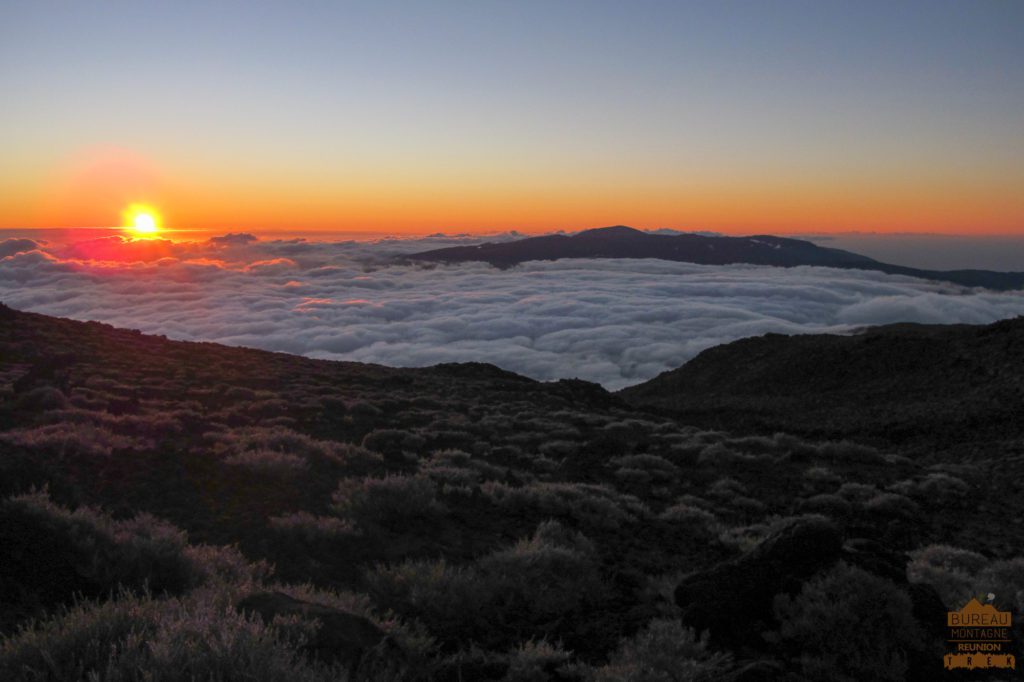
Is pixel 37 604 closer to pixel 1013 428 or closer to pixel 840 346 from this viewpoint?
pixel 1013 428

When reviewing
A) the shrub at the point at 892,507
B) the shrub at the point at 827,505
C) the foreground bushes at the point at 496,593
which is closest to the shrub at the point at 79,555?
the foreground bushes at the point at 496,593

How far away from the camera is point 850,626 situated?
4664 mm

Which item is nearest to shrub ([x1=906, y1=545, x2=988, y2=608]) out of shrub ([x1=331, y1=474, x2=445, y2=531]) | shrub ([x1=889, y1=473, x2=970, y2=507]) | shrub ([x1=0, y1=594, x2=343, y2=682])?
shrub ([x1=889, y1=473, x2=970, y2=507])

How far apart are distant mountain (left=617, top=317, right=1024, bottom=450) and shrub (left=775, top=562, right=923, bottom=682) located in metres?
15.3

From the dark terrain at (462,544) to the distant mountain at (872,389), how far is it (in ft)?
4.76

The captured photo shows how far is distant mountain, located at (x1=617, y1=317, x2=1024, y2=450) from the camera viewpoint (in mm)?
20578

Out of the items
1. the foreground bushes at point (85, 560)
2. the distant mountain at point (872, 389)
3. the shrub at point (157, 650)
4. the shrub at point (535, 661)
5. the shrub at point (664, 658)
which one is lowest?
the distant mountain at point (872, 389)

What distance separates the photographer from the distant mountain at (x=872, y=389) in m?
20.6

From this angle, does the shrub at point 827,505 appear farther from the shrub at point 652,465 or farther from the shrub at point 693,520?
the shrub at point 652,465

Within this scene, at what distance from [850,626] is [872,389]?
93.5 feet

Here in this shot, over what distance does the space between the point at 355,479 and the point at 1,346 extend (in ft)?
71.3

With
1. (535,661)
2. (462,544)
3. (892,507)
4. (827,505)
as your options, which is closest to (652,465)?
(827,505)

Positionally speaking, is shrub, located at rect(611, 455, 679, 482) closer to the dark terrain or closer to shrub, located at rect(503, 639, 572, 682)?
the dark terrain

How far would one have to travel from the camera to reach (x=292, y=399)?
19.2m
